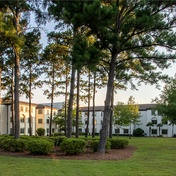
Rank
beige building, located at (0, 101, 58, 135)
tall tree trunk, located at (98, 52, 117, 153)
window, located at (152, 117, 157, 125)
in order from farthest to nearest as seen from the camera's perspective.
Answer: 1. window, located at (152, 117, 157, 125)
2. beige building, located at (0, 101, 58, 135)
3. tall tree trunk, located at (98, 52, 117, 153)

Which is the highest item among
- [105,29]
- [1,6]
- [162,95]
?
[1,6]

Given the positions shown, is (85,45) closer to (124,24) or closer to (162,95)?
(124,24)

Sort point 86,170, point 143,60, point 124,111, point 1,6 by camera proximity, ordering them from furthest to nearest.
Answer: point 124,111 < point 143,60 < point 1,6 < point 86,170

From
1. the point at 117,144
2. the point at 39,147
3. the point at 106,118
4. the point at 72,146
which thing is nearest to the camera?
the point at 39,147

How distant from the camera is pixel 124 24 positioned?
12242mm

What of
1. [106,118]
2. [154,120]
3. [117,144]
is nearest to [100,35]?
[106,118]

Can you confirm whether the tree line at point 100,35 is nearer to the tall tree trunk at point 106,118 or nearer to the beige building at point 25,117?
the tall tree trunk at point 106,118

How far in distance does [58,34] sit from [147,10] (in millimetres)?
6000

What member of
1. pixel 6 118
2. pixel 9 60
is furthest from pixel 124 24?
pixel 6 118

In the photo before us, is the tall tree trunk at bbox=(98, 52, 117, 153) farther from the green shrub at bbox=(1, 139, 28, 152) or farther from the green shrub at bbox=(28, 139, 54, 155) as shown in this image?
the green shrub at bbox=(1, 139, 28, 152)

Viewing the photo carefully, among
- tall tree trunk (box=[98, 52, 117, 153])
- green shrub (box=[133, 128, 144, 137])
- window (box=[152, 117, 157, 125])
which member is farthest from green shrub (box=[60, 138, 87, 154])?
window (box=[152, 117, 157, 125])

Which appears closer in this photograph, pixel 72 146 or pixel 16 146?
pixel 72 146

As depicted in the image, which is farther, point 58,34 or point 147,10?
point 58,34

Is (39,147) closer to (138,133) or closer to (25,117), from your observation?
(25,117)
